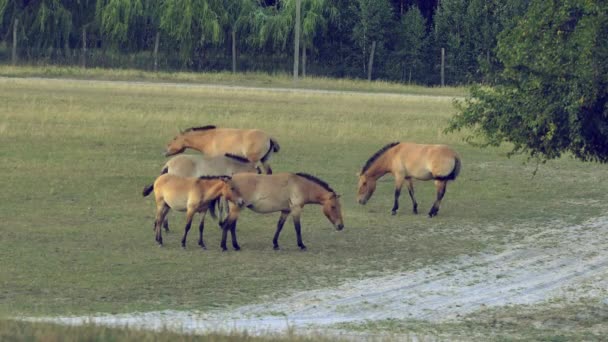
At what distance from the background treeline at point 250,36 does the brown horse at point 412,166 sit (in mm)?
37187

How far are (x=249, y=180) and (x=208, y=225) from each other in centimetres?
227

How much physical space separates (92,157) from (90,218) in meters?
6.85

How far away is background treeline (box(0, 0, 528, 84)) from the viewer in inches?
2296

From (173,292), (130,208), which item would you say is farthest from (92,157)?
(173,292)

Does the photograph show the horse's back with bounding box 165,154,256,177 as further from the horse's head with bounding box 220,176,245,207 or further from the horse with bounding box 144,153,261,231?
the horse's head with bounding box 220,176,245,207


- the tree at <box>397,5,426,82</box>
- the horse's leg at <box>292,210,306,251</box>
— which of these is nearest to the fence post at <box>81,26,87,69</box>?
the tree at <box>397,5,426,82</box>

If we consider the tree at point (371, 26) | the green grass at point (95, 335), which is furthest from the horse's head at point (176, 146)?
the tree at point (371, 26)

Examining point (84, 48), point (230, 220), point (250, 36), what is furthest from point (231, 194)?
point (250, 36)

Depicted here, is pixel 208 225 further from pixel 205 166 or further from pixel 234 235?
pixel 234 235

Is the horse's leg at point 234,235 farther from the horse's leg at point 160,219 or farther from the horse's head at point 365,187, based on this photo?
the horse's head at point 365,187

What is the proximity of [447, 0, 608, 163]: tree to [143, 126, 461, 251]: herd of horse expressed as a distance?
8.04ft

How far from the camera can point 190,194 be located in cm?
1617

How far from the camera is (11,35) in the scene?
195 ft

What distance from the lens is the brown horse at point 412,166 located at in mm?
19817
